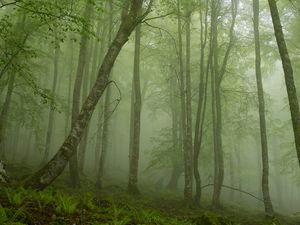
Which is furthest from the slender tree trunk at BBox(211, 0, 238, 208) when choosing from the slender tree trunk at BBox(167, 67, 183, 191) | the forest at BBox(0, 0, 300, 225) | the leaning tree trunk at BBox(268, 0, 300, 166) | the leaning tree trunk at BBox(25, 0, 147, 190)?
the leaning tree trunk at BBox(25, 0, 147, 190)

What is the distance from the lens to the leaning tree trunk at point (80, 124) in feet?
30.2

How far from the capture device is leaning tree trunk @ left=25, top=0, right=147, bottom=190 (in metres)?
9.21

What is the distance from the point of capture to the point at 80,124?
32.2 feet

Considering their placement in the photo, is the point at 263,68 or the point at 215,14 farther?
the point at 263,68

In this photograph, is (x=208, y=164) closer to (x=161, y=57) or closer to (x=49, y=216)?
(x=161, y=57)

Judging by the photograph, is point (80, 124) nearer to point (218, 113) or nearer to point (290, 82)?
point (290, 82)

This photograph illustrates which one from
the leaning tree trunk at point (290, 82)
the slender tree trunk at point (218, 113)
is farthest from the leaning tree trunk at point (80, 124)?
the slender tree trunk at point (218, 113)

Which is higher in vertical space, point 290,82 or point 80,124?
point 290,82

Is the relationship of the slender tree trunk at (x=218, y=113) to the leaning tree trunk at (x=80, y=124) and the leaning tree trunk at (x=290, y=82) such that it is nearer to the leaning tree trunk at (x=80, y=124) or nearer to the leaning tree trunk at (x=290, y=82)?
the leaning tree trunk at (x=290, y=82)

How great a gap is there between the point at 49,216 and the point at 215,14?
1338cm

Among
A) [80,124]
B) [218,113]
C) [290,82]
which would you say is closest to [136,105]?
[218,113]

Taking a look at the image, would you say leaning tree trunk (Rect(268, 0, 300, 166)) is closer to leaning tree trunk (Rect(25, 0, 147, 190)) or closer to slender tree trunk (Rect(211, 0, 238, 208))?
leaning tree trunk (Rect(25, 0, 147, 190))

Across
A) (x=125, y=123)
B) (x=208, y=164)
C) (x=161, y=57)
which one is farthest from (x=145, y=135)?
(x=208, y=164)

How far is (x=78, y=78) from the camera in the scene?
14.9 metres
